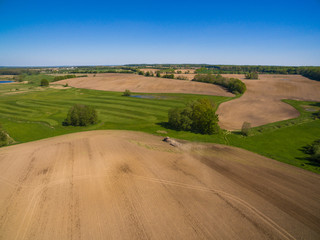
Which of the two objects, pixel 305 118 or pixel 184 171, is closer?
pixel 184 171

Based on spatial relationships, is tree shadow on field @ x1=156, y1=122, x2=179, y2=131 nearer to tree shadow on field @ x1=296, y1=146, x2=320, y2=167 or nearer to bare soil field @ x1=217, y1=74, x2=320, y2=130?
bare soil field @ x1=217, y1=74, x2=320, y2=130

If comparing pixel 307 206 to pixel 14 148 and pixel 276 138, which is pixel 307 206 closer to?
pixel 276 138

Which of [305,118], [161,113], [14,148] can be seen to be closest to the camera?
[14,148]

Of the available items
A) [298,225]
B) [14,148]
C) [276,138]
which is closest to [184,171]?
[298,225]

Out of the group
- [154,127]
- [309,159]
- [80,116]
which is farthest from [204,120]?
[80,116]

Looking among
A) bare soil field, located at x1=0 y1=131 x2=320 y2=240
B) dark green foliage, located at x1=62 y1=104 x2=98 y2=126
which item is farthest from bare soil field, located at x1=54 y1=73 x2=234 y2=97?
bare soil field, located at x1=0 y1=131 x2=320 y2=240
